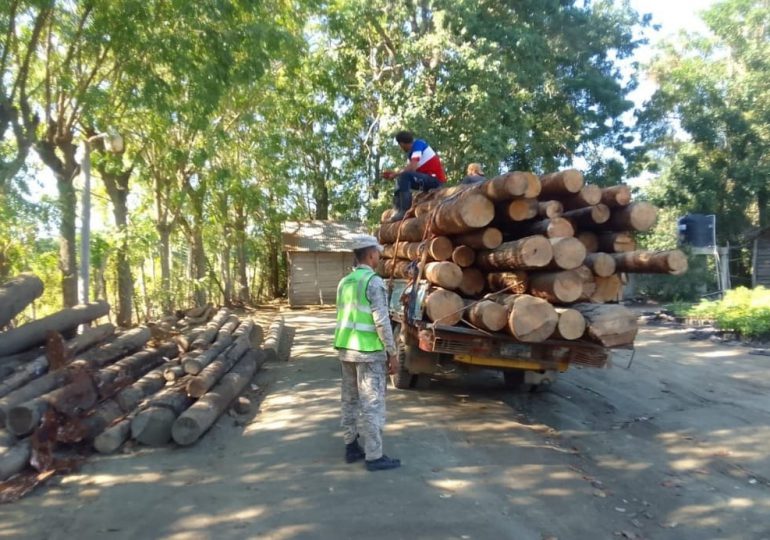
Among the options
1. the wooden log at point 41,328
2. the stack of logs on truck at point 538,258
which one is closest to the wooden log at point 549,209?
the stack of logs on truck at point 538,258

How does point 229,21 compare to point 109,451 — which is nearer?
point 109,451

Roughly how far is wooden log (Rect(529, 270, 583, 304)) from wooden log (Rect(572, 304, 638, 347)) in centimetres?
23

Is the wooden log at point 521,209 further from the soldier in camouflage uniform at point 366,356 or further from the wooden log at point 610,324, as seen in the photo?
the soldier in camouflage uniform at point 366,356

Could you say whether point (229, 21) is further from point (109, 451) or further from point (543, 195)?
point (109, 451)

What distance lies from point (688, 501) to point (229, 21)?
8.68 m

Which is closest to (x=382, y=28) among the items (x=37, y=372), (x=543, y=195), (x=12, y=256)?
(x=12, y=256)

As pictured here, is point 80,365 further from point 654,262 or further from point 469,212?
point 654,262

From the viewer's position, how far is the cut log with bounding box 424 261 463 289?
6547mm

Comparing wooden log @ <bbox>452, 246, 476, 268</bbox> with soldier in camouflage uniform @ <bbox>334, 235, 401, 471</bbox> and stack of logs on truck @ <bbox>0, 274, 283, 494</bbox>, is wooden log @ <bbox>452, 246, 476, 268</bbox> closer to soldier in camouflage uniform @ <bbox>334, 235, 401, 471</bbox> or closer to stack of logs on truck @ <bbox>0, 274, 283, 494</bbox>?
soldier in camouflage uniform @ <bbox>334, 235, 401, 471</bbox>

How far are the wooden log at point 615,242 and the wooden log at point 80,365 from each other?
5.68 metres

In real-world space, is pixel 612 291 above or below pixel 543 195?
below

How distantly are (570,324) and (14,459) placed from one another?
16.0 feet

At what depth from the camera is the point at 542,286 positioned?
6.07 m

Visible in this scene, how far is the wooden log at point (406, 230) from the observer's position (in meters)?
7.82
